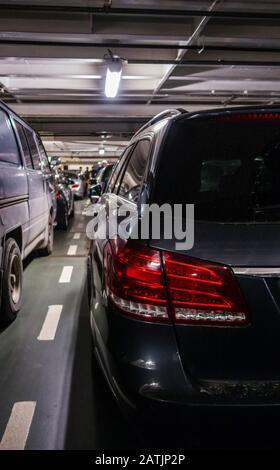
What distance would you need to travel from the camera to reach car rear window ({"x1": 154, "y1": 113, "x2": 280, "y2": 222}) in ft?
6.32

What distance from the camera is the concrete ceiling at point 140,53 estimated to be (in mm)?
5816

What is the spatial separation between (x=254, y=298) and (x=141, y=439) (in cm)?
76

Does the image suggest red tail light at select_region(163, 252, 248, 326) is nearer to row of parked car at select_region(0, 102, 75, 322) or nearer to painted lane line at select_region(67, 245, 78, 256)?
row of parked car at select_region(0, 102, 75, 322)

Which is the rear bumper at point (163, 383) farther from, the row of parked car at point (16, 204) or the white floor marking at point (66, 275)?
the white floor marking at point (66, 275)

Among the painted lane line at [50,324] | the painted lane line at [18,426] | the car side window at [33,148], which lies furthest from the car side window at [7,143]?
the painted lane line at [18,426]

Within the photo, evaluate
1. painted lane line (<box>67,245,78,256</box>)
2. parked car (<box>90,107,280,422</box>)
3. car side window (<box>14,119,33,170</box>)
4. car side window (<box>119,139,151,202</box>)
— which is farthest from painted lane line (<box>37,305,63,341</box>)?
painted lane line (<box>67,245,78,256</box>)

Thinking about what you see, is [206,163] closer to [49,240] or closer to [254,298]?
[254,298]

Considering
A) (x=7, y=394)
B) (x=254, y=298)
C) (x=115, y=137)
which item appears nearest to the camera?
(x=254, y=298)

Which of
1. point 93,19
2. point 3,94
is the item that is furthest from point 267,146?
point 3,94

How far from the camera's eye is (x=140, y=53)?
7789 millimetres

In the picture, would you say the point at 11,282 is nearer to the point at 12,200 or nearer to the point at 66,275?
the point at 12,200

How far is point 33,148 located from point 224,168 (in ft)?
15.2

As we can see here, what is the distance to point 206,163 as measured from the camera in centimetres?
211

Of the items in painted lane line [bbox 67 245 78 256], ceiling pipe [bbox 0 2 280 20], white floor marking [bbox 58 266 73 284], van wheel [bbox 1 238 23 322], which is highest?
ceiling pipe [bbox 0 2 280 20]
